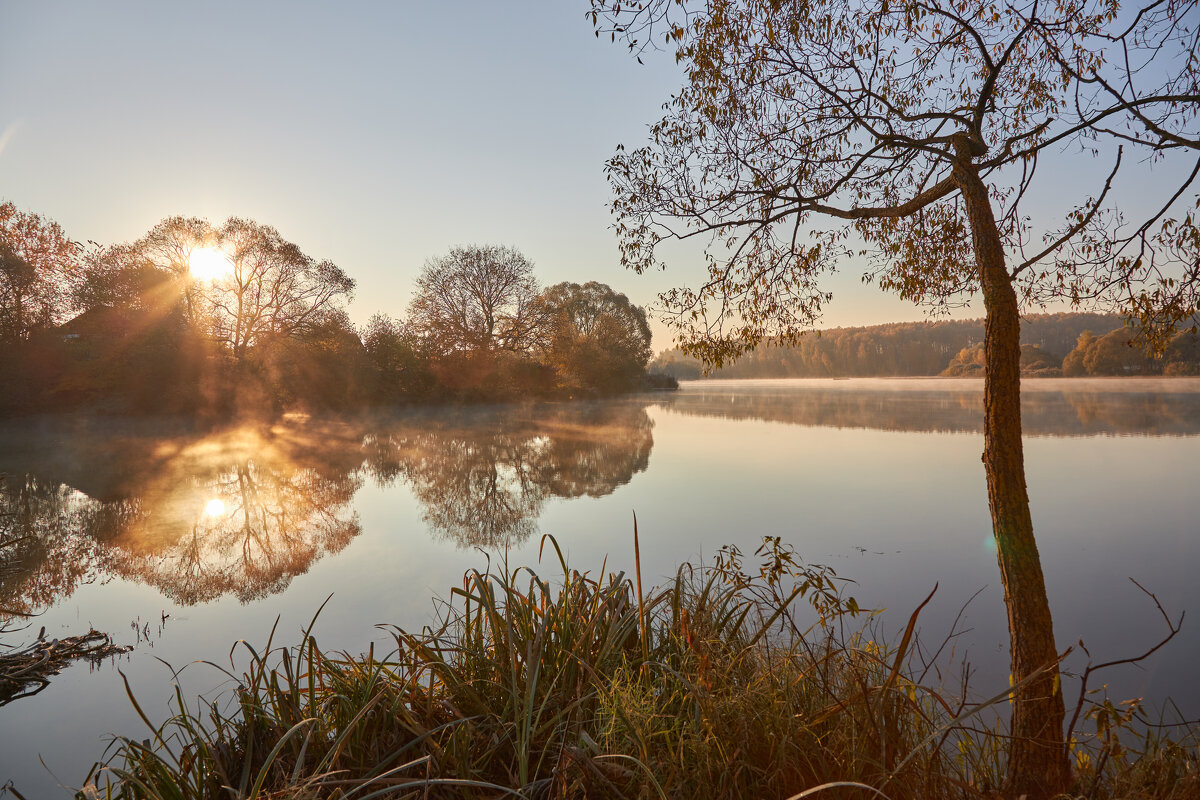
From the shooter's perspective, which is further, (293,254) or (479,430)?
(293,254)

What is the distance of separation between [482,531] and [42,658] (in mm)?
4303

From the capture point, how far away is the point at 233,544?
22.7ft

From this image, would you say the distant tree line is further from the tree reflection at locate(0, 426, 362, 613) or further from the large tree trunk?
the large tree trunk

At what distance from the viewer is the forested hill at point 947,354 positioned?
49.3 meters

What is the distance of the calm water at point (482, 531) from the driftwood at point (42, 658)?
12cm

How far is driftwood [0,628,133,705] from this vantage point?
353 centimetres

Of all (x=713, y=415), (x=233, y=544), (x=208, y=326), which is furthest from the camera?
(x=713, y=415)

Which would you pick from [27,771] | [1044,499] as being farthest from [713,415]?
[27,771]

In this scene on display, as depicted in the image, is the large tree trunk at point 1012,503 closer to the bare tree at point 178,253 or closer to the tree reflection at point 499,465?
the tree reflection at point 499,465

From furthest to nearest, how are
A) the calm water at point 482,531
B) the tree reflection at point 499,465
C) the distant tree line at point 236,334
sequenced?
the distant tree line at point 236,334
the tree reflection at point 499,465
the calm water at point 482,531

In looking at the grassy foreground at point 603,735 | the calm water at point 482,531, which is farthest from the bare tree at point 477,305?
the grassy foreground at point 603,735

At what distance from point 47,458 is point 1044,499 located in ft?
61.2

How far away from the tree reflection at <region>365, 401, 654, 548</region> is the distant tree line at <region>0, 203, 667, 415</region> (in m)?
6.76

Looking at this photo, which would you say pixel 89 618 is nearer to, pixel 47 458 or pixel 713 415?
pixel 47 458
